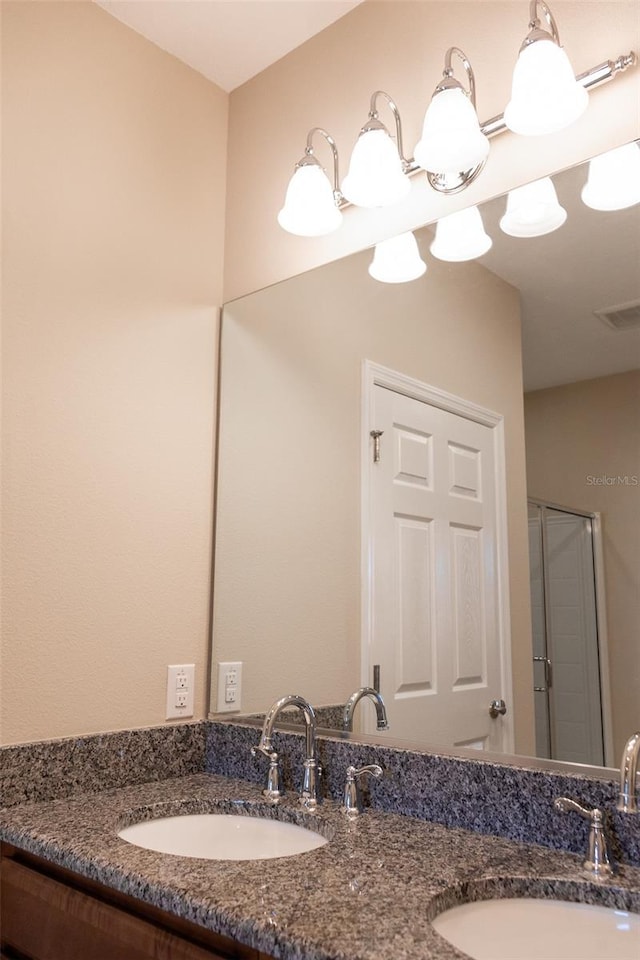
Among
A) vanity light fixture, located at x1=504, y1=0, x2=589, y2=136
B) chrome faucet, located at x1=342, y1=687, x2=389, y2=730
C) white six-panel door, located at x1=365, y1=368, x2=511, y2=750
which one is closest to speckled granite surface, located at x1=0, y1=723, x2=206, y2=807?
chrome faucet, located at x1=342, y1=687, x2=389, y2=730

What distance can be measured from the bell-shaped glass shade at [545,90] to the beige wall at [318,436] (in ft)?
0.91

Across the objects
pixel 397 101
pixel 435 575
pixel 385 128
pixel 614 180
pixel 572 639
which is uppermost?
pixel 397 101

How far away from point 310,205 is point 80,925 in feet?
4.89

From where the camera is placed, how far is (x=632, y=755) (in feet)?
3.69

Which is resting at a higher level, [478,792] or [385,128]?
[385,128]

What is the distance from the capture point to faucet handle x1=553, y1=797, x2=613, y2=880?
108 cm

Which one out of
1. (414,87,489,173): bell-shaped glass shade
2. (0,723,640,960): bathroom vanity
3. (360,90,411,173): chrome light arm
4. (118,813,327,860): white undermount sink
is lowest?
(118,813,327,860): white undermount sink

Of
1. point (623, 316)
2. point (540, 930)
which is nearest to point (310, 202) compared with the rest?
point (623, 316)

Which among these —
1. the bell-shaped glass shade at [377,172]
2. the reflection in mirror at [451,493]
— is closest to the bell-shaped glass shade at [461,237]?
the reflection in mirror at [451,493]

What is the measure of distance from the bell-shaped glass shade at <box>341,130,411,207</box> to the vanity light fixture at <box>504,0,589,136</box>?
0.92ft

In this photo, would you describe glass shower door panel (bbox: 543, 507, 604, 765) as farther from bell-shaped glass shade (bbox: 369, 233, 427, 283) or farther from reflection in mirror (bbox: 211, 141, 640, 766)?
bell-shaped glass shade (bbox: 369, 233, 427, 283)

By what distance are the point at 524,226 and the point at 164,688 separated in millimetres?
1277

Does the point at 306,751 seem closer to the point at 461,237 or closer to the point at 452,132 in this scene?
the point at 461,237

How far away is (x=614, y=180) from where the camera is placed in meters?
1.30
